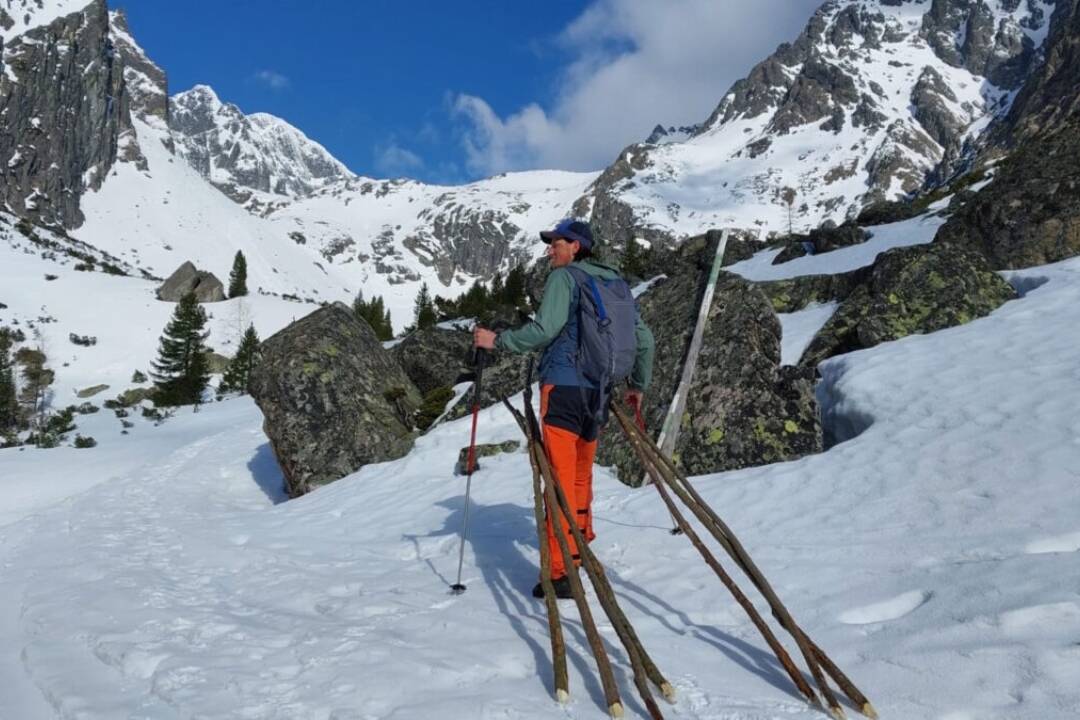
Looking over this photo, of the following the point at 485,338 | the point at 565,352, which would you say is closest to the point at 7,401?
the point at 485,338

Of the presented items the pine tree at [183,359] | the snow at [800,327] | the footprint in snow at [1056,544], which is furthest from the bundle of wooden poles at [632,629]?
the pine tree at [183,359]

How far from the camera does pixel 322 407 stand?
46.2ft

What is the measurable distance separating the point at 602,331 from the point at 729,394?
5085 millimetres

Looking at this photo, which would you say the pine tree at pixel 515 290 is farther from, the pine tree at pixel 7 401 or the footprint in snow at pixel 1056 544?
the footprint in snow at pixel 1056 544

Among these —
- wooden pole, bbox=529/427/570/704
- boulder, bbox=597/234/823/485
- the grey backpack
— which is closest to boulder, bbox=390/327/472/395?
boulder, bbox=597/234/823/485

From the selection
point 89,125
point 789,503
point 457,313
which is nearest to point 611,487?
point 789,503

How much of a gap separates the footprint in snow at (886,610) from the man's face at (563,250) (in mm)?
3577

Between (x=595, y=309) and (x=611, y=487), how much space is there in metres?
4.74

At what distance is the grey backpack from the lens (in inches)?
214

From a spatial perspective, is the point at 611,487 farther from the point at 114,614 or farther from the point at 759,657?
the point at 114,614

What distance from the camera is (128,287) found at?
62156 mm

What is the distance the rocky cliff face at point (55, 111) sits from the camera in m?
126

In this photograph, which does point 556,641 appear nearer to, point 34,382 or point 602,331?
point 602,331

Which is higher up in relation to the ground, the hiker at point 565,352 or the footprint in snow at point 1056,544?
the hiker at point 565,352
